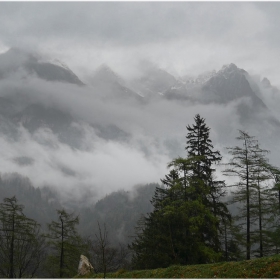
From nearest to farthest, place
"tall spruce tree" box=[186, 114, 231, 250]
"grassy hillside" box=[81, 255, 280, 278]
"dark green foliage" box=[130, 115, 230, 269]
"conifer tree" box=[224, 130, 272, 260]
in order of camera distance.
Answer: "grassy hillside" box=[81, 255, 280, 278]
"dark green foliage" box=[130, 115, 230, 269]
"conifer tree" box=[224, 130, 272, 260]
"tall spruce tree" box=[186, 114, 231, 250]

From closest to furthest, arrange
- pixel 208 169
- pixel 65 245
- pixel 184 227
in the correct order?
pixel 184 227
pixel 208 169
pixel 65 245

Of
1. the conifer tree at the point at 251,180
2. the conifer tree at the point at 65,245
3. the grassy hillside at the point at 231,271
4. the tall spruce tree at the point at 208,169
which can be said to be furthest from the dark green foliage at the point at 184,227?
the conifer tree at the point at 65,245

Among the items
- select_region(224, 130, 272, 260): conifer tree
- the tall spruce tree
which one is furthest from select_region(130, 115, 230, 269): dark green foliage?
select_region(224, 130, 272, 260): conifer tree

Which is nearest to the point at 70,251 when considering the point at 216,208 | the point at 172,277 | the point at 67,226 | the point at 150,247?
the point at 67,226

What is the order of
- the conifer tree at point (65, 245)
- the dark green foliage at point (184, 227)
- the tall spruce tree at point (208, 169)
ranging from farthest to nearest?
1. the conifer tree at point (65, 245)
2. the tall spruce tree at point (208, 169)
3. the dark green foliage at point (184, 227)

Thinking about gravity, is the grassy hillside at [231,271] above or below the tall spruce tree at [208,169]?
below

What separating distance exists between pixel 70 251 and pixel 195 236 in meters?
17.8

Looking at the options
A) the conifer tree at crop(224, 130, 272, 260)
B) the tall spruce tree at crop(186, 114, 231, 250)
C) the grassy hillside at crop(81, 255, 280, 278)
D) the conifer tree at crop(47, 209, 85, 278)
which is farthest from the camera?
the conifer tree at crop(47, 209, 85, 278)

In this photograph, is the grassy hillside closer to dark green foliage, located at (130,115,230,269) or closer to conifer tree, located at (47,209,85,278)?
dark green foliage, located at (130,115,230,269)

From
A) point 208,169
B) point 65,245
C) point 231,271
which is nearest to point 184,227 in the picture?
point 208,169

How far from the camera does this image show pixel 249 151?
2456cm

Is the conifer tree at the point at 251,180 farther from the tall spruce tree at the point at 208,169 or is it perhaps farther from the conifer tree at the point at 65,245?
the conifer tree at the point at 65,245

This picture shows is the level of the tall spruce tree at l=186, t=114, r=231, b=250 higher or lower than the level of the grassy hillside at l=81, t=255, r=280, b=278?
higher

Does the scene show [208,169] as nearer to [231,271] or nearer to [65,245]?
[231,271]
